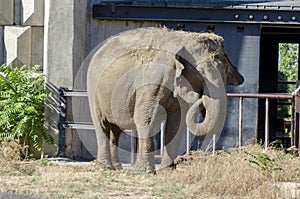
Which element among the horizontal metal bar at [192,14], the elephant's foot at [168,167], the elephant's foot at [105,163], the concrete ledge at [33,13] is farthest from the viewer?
the concrete ledge at [33,13]

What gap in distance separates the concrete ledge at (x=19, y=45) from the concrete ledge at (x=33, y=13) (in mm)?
145

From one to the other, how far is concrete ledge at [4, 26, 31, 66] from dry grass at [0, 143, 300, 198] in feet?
13.8

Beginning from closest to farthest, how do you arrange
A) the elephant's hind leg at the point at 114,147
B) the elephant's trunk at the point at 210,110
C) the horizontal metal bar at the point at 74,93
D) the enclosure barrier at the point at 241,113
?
the elephant's trunk at the point at 210,110 < the elephant's hind leg at the point at 114,147 < the enclosure barrier at the point at 241,113 < the horizontal metal bar at the point at 74,93

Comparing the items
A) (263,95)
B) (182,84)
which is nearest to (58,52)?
(263,95)

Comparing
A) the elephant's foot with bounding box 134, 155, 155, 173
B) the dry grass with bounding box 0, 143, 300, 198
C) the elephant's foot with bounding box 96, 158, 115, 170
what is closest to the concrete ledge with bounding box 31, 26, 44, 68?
the elephant's foot with bounding box 96, 158, 115, 170

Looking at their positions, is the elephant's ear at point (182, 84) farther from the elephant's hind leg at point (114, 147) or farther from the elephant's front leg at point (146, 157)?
the elephant's hind leg at point (114, 147)

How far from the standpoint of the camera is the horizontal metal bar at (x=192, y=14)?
54.3 ft

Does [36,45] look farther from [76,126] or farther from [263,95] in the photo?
[263,95]

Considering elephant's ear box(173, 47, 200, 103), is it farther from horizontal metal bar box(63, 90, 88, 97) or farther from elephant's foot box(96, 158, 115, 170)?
horizontal metal bar box(63, 90, 88, 97)

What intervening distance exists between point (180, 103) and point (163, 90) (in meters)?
0.39

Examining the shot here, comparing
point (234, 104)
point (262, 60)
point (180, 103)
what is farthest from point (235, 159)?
point (262, 60)

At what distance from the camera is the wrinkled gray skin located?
1207cm

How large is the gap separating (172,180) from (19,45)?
6.40 m

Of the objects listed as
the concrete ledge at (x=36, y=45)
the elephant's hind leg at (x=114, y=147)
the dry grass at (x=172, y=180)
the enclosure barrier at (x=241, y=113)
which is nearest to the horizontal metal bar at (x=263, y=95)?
the enclosure barrier at (x=241, y=113)
